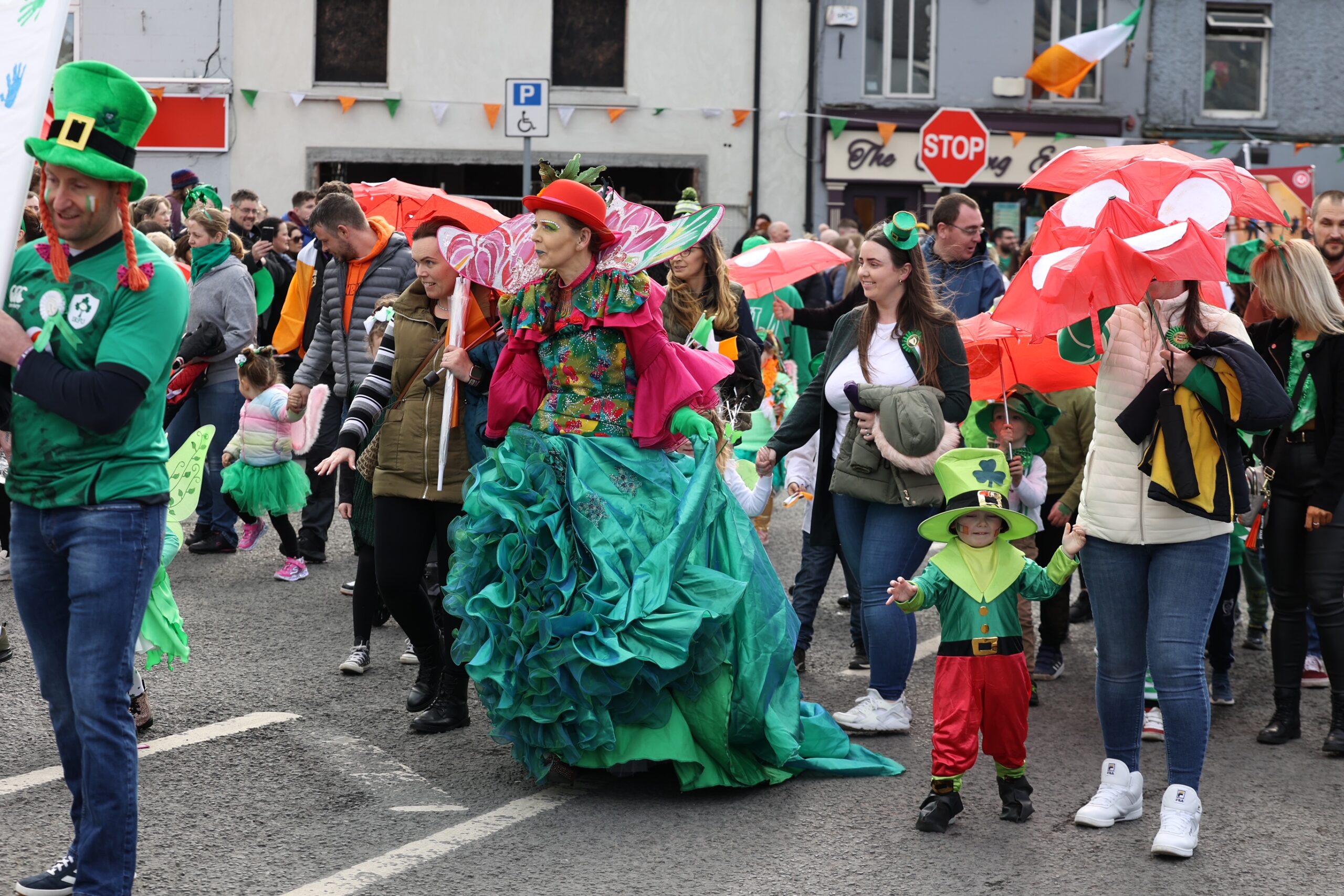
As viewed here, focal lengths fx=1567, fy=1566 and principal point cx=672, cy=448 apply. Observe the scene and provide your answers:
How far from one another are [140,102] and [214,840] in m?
2.28

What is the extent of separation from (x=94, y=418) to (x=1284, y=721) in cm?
487

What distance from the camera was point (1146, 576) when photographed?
516 cm

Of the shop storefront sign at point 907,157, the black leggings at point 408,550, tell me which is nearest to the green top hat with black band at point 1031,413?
the black leggings at point 408,550

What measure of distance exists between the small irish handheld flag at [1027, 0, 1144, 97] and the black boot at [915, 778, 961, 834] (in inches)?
832

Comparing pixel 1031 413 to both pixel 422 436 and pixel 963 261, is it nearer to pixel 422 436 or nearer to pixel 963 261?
pixel 963 261

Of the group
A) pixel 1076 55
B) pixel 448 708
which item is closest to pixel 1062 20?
pixel 1076 55

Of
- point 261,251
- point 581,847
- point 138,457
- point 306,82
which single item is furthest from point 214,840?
point 306,82

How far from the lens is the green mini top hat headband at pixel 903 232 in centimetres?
619

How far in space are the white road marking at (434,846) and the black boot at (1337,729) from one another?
3.03 meters

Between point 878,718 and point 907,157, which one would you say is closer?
point 878,718

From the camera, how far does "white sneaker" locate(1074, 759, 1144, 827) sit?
5215 mm

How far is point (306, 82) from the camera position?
2362 cm

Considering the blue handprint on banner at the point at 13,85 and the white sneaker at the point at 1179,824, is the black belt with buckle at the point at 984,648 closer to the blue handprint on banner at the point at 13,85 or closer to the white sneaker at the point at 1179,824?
the white sneaker at the point at 1179,824

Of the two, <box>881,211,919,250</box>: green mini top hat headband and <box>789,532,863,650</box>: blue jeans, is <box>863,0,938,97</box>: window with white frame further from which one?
<box>881,211,919,250</box>: green mini top hat headband
